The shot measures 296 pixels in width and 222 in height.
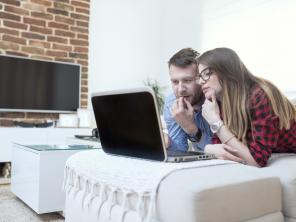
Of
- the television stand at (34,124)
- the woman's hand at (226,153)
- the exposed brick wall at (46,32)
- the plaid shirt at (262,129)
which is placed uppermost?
the exposed brick wall at (46,32)

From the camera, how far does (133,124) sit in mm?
908

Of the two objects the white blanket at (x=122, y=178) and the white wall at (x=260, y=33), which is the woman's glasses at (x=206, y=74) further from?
the white wall at (x=260, y=33)

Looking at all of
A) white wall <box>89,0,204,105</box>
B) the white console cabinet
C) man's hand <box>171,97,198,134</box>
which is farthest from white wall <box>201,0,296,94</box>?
man's hand <box>171,97,198,134</box>

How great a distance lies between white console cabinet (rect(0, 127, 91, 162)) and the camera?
2.98 m

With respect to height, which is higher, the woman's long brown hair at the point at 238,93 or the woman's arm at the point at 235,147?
the woman's long brown hair at the point at 238,93

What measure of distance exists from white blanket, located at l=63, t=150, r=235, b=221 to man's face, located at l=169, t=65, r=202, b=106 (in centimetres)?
40

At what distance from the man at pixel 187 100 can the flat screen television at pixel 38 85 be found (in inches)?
95.7

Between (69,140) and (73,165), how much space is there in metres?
1.67

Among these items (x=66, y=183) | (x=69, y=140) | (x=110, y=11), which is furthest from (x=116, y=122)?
(x=110, y=11)

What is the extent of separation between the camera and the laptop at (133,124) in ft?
2.79

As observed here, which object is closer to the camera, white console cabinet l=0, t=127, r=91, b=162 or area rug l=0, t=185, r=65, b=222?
area rug l=0, t=185, r=65, b=222

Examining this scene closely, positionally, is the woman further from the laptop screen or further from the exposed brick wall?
the exposed brick wall

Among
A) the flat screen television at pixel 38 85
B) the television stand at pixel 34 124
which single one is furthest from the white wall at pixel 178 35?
the television stand at pixel 34 124

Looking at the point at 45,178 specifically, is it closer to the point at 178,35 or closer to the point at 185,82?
the point at 185,82
